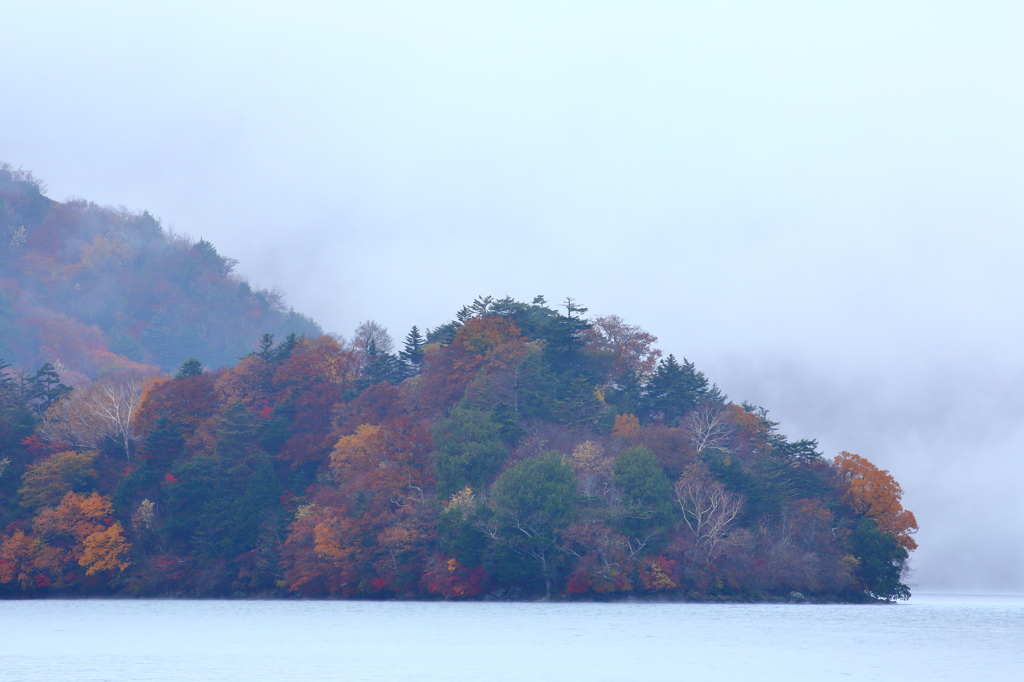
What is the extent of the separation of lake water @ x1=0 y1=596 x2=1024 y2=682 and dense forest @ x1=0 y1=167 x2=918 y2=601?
22.2ft

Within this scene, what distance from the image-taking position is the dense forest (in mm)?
60969

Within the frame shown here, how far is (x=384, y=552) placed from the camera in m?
64.6

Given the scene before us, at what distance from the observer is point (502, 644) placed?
111 ft

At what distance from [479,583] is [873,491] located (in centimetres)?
2960

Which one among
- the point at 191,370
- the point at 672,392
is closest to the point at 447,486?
the point at 672,392

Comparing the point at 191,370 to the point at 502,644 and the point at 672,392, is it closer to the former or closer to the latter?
the point at 672,392

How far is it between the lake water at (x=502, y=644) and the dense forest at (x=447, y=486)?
6.77 m

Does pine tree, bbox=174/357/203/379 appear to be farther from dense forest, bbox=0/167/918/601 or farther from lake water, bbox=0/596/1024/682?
lake water, bbox=0/596/1024/682

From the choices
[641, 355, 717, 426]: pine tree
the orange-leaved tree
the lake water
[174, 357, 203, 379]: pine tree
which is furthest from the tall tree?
[174, 357, 203, 379]: pine tree

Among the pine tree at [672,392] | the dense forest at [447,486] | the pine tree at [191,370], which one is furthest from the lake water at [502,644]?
the pine tree at [191,370]

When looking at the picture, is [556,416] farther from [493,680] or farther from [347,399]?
[493,680]

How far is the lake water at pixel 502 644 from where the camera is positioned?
2634 centimetres

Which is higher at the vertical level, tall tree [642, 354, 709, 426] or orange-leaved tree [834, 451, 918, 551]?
tall tree [642, 354, 709, 426]

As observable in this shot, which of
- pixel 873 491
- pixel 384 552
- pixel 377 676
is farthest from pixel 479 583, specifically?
pixel 377 676
